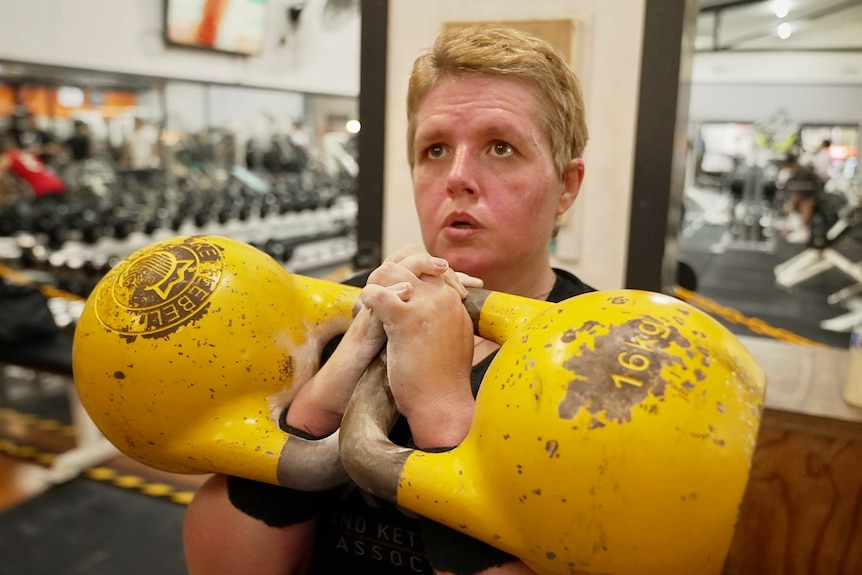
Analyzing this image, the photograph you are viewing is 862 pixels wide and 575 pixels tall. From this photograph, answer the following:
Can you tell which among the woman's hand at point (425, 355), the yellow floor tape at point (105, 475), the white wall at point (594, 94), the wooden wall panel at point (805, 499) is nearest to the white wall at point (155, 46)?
the yellow floor tape at point (105, 475)

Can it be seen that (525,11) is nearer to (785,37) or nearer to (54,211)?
(54,211)

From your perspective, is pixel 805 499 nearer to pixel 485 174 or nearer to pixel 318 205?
pixel 485 174

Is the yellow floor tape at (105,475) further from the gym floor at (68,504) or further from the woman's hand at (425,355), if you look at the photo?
the woman's hand at (425,355)

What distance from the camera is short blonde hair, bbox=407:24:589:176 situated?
845 mm

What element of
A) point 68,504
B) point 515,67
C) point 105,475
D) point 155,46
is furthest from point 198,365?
point 155,46

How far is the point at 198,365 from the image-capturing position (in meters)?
0.75

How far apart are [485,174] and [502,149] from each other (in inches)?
1.8

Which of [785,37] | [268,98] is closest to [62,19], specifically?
[268,98]

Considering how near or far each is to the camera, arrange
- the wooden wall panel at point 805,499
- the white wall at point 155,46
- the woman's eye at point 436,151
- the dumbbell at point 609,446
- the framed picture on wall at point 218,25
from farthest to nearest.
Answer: the framed picture on wall at point 218,25 < the white wall at point 155,46 < the wooden wall panel at point 805,499 < the woman's eye at point 436,151 < the dumbbell at point 609,446

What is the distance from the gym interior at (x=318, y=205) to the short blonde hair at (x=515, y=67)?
1.13 meters

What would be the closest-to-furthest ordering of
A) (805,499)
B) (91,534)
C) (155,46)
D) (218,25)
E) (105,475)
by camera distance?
(805,499)
(91,534)
(105,475)
(155,46)
(218,25)

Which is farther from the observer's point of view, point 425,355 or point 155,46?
point 155,46

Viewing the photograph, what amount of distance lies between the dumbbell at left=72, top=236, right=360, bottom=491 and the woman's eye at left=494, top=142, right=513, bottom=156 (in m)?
0.33

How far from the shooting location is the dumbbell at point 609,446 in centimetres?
55
